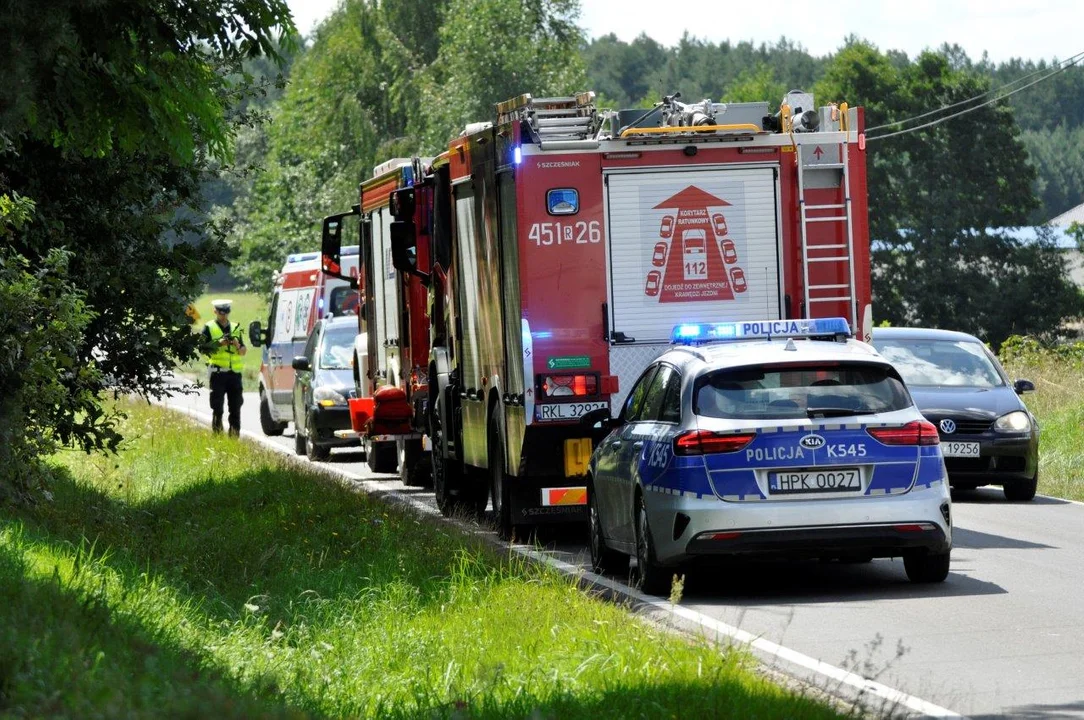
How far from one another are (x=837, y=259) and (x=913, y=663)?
6.43 metres

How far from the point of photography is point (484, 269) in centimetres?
1552

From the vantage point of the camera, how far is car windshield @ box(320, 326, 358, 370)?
82.6 feet

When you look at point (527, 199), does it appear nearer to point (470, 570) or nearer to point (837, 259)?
point (837, 259)

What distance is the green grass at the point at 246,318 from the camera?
205ft

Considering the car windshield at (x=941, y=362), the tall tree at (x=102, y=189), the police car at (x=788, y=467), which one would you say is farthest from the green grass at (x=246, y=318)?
the police car at (x=788, y=467)

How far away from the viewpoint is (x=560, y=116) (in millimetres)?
14375

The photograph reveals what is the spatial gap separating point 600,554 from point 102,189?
6.53m

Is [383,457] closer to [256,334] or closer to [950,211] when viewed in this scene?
[256,334]

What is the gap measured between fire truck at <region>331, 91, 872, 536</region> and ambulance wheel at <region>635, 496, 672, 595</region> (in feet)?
7.96

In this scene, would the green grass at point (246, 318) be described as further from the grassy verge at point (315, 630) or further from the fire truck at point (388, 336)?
the grassy verge at point (315, 630)

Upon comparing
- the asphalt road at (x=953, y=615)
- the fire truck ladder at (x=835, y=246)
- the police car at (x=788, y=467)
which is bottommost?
the asphalt road at (x=953, y=615)

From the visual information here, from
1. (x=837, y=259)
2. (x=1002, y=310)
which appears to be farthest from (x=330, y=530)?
(x=1002, y=310)

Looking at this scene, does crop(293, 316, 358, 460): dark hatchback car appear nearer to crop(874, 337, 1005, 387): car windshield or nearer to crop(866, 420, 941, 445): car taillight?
crop(874, 337, 1005, 387): car windshield

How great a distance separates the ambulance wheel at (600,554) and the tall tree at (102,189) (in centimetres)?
362
